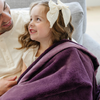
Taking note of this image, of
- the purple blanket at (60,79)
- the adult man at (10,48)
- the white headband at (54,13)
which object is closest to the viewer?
the purple blanket at (60,79)

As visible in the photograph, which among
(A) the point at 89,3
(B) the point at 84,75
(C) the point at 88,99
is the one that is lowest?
(A) the point at 89,3

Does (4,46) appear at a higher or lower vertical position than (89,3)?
higher

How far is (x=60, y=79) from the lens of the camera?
688mm

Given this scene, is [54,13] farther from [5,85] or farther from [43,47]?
[5,85]

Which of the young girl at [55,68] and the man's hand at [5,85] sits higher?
the young girl at [55,68]

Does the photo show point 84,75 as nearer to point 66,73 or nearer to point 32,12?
point 66,73

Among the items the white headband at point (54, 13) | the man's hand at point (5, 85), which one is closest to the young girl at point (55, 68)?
the white headband at point (54, 13)

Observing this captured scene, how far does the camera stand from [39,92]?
26.9 inches

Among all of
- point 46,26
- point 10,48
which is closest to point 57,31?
point 46,26

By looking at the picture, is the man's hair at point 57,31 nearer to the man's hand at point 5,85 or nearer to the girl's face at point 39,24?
the girl's face at point 39,24

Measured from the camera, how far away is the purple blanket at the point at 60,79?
676 millimetres

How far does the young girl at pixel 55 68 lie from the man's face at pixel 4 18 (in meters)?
0.16

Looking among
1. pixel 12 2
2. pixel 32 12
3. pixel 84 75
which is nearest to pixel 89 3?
pixel 12 2

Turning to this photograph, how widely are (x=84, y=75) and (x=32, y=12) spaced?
51 centimetres
